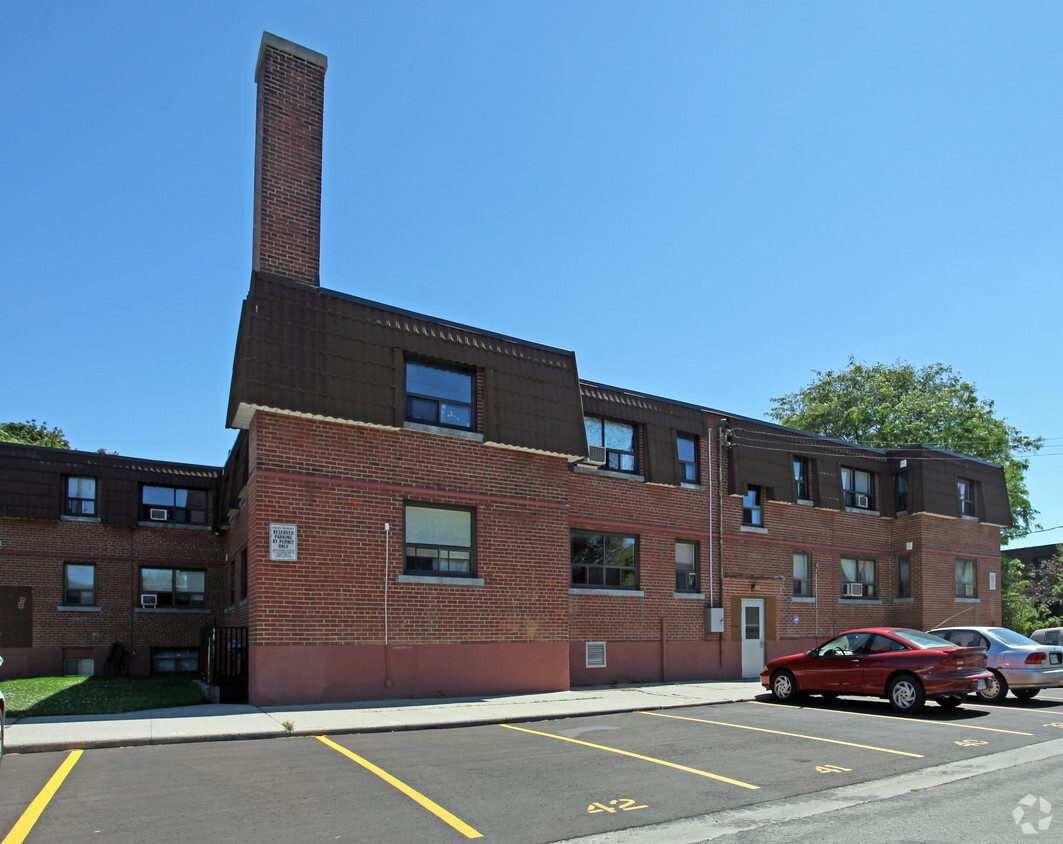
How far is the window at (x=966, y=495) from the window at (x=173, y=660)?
25707 millimetres

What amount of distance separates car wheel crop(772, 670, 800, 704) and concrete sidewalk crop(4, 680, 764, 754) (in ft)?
2.38

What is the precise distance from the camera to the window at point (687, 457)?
23641 millimetres

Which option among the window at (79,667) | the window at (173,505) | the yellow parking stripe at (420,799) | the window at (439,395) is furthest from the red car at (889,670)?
the window at (79,667)

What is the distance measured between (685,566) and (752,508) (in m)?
3.23

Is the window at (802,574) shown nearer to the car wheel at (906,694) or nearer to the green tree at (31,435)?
the car wheel at (906,694)

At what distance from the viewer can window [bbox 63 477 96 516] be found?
85.9 ft

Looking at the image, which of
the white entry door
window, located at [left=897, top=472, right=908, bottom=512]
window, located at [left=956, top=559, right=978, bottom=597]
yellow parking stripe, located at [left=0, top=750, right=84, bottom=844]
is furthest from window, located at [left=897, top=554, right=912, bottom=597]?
yellow parking stripe, located at [left=0, top=750, right=84, bottom=844]

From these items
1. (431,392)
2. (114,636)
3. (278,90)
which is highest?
(278,90)

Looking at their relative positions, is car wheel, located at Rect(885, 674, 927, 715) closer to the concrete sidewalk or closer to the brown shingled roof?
the concrete sidewalk

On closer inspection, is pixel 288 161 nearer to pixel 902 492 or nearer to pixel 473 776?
pixel 473 776

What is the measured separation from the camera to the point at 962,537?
99.3 ft

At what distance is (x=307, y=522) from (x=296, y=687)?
9.21 feet

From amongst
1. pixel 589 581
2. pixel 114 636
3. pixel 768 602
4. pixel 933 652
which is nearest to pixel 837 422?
pixel 768 602

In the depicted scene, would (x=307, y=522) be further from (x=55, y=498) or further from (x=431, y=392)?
(x=55, y=498)
